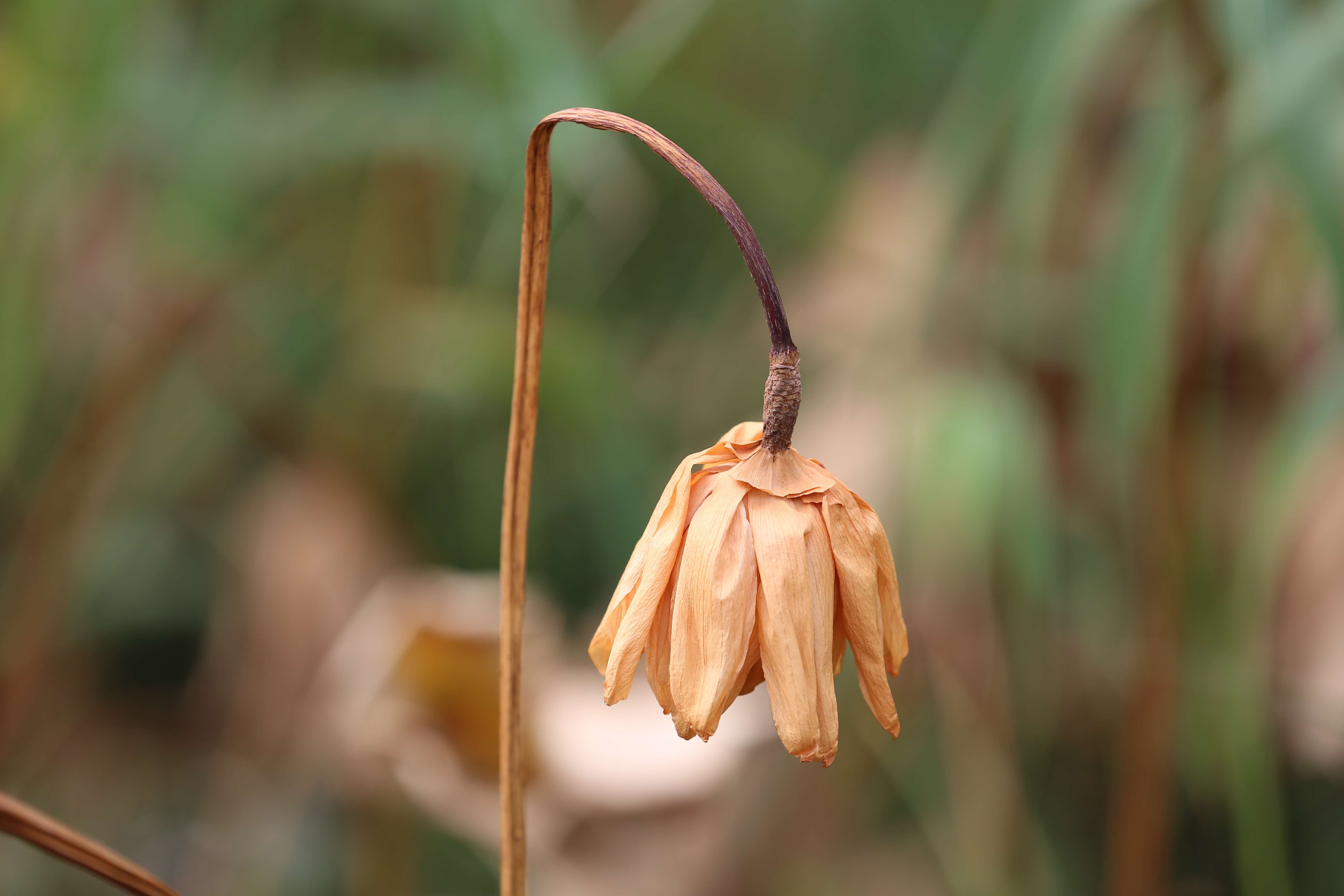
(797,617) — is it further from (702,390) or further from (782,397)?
(702,390)

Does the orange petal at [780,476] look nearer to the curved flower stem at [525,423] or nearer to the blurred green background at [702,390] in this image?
the curved flower stem at [525,423]

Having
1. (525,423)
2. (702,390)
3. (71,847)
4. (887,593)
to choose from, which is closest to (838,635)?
(887,593)

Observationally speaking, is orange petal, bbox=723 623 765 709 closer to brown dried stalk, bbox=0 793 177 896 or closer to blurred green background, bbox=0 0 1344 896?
brown dried stalk, bbox=0 793 177 896

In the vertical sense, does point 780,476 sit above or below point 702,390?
below

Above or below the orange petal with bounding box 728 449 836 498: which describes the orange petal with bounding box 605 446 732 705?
below

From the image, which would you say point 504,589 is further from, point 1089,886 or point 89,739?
point 89,739

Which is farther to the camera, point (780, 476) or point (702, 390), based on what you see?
point (702, 390)

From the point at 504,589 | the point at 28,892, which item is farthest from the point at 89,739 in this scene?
the point at 504,589

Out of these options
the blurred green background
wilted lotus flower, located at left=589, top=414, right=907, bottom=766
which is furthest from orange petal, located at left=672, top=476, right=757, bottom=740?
the blurred green background
